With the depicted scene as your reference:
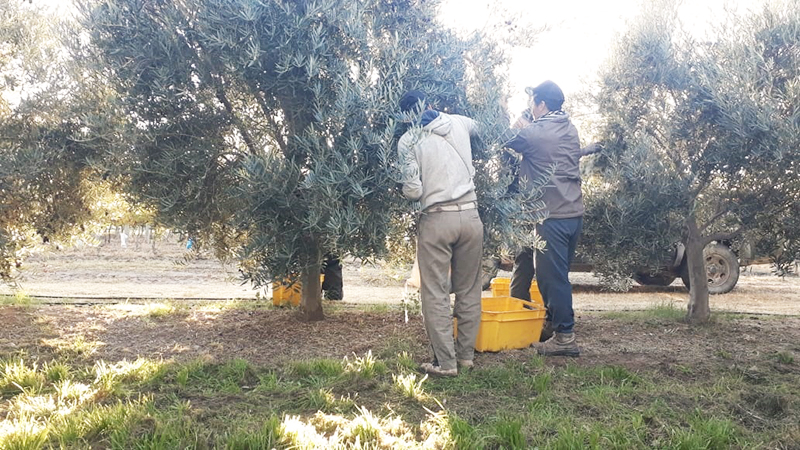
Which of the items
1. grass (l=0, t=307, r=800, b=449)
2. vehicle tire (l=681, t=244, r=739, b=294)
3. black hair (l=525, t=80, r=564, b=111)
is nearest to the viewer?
grass (l=0, t=307, r=800, b=449)

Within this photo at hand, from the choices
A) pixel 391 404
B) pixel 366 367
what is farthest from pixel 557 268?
pixel 391 404

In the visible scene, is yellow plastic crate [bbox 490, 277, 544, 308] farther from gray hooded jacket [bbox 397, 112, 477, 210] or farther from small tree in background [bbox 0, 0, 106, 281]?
small tree in background [bbox 0, 0, 106, 281]

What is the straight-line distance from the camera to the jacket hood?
443 centimetres

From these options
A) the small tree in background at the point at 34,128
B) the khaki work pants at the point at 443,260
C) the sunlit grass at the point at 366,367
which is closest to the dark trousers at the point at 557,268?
the khaki work pants at the point at 443,260

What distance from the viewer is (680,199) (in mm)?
6031

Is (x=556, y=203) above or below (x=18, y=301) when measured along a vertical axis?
above

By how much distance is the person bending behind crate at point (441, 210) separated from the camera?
4465 mm

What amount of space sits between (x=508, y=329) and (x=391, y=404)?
1.91 m

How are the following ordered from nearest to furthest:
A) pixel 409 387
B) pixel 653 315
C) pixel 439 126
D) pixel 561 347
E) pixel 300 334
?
pixel 409 387 → pixel 439 126 → pixel 561 347 → pixel 300 334 → pixel 653 315

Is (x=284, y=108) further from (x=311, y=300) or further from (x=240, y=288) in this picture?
(x=240, y=288)

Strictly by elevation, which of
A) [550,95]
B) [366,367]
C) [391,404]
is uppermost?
[550,95]

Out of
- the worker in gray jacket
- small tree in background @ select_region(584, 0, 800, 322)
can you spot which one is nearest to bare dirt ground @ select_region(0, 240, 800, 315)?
the worker in gray jacket

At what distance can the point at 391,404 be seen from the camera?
369 cm

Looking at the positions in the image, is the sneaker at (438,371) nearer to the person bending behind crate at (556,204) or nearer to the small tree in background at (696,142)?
the person bending behind crate at (556,204)
